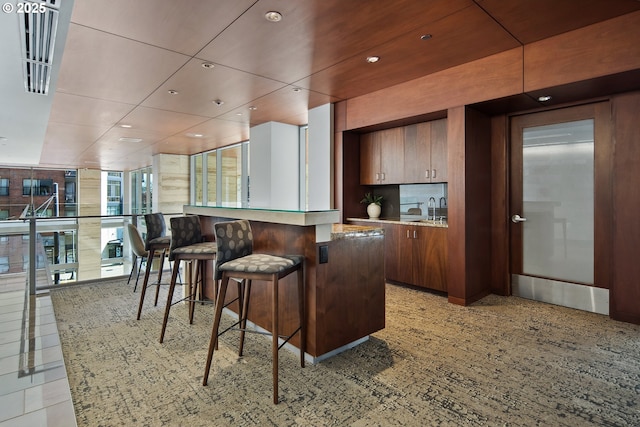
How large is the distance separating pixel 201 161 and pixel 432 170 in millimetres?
7449

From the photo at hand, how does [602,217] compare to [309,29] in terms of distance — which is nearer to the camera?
[309,29]

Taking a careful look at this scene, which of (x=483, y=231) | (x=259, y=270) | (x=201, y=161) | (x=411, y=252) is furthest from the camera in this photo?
(x=201, y=161)

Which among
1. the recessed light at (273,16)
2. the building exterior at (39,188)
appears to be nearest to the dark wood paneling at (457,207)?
the recessed light at (273,16)

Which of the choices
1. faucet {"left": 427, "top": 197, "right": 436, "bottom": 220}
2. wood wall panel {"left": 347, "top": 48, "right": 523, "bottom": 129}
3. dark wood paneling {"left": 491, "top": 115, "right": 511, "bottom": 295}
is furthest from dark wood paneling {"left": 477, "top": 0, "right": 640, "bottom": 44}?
faucet {"left": 427, "top": 197, "right": 436, "bottom": 220}

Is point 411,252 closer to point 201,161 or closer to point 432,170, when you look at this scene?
point 432,170

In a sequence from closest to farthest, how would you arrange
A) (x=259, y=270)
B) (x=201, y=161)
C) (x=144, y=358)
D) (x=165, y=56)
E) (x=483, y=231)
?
1. (x=259, y=270)
2. (x=144, y=358)
3. (x=165, y=56)
4. (x=483, y=231)
5. (x=201, y=161)

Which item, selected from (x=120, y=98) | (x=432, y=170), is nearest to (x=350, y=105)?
(x=432, y=170)

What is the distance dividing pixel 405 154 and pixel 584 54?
2.16 m

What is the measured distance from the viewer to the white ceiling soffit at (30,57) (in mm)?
2572

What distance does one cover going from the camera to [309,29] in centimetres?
286

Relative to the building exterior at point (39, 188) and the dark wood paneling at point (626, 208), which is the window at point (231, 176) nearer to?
the dark wood paneling at point (626, 208)

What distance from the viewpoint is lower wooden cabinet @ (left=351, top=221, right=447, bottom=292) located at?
404 cm

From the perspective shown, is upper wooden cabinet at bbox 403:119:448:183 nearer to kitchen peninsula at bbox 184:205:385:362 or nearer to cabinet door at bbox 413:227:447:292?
cabinet door at bbox 413:227:447:292

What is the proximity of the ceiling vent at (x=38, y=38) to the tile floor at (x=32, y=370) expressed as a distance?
2575 mm
